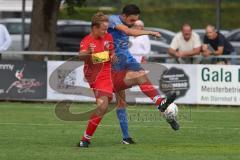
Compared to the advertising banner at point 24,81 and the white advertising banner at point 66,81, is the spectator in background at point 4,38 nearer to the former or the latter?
the advertising banner at point 24,81

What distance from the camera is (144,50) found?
2064cm

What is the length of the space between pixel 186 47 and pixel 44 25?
4.85 metres

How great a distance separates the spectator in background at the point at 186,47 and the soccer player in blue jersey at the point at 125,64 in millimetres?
7195

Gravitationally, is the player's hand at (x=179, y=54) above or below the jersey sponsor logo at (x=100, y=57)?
below

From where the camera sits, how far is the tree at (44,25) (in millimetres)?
23438

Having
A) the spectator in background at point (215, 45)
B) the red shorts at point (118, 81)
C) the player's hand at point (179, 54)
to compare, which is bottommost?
the player's hand at point (179, 54)

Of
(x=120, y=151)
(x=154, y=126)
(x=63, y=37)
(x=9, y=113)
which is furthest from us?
(x=63, y=37)

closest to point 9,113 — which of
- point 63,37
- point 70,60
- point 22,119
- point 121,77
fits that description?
point 22,119

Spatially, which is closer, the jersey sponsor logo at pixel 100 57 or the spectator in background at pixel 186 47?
the jersey sponsor logo at pixel 100 57

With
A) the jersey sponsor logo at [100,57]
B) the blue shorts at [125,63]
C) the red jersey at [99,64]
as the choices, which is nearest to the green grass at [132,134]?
the red jersey at [99,64]

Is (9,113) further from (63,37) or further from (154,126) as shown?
(63,37)

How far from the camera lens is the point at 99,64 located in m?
12.3

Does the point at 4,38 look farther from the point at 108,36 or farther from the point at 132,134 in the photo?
the point at 108,36

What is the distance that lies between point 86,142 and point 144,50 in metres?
8.65
